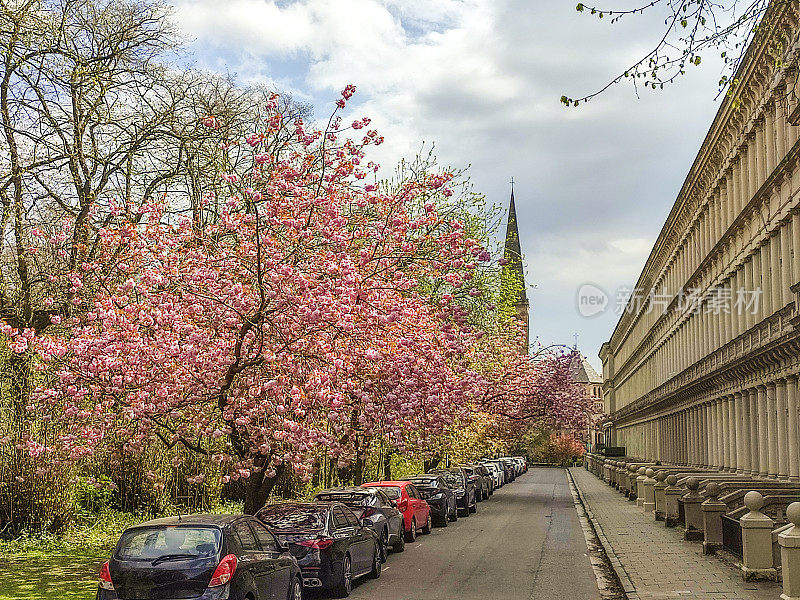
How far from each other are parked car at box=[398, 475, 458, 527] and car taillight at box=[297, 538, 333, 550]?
50.2 feet

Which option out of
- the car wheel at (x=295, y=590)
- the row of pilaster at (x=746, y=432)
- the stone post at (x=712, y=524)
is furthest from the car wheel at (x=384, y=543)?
the row of pilaster at (x=746, y=432)

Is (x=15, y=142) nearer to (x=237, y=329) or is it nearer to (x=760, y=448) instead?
(x=237, y=329)

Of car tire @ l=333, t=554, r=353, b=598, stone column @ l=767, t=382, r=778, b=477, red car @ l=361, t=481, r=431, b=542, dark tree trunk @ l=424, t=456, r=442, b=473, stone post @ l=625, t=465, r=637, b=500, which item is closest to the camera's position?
car tire @ l=333, t=554, r=353, b=598

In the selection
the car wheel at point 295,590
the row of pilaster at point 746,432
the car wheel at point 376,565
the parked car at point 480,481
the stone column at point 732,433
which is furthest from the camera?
the parked car at point 480,481

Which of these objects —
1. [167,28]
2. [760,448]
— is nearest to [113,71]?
[167,28]

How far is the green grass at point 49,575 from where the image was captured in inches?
614

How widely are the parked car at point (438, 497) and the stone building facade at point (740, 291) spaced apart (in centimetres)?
1031

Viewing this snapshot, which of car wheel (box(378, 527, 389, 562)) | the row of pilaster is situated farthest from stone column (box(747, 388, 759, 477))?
car wheel (box(378, 527, 389, 562))

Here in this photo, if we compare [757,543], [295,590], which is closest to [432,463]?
[757,543]

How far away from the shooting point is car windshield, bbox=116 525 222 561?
11562mm

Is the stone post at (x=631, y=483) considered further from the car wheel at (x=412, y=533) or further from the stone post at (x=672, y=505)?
the car wheel at (x=412, y=533)

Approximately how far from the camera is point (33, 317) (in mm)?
26094

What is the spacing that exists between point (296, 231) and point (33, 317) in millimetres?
10682

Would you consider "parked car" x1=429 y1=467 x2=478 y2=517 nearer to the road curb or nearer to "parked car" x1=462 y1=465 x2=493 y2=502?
the road curb
